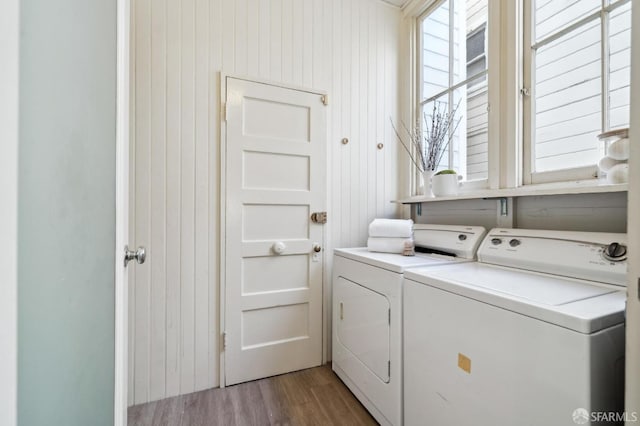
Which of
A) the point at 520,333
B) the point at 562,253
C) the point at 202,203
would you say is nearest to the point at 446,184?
the point at 562,253

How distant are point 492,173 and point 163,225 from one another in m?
2.02

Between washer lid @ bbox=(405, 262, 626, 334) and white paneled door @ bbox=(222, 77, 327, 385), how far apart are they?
0.94 meters

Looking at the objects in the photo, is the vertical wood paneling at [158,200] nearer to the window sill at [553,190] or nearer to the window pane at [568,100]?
the window sill at [553,190]

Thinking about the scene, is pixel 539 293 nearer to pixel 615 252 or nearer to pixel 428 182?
pixel 615 252

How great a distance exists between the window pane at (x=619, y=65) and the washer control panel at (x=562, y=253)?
1.94ft

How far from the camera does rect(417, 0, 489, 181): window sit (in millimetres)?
1875

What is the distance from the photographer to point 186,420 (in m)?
1.53

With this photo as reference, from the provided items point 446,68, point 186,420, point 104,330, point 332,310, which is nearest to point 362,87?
point 446,68

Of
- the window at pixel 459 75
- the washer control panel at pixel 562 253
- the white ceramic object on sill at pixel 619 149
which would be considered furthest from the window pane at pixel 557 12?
the washer control panel at pixel 562 253

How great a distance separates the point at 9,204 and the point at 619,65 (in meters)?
2.05

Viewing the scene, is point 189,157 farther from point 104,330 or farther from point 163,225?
point 104,330

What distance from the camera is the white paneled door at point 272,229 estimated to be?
184cm

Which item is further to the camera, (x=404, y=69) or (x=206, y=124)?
(x=404, y=69)

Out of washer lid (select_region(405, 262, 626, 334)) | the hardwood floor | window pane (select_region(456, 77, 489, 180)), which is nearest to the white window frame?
window pane (select_region(456, 77, 489, 180))
